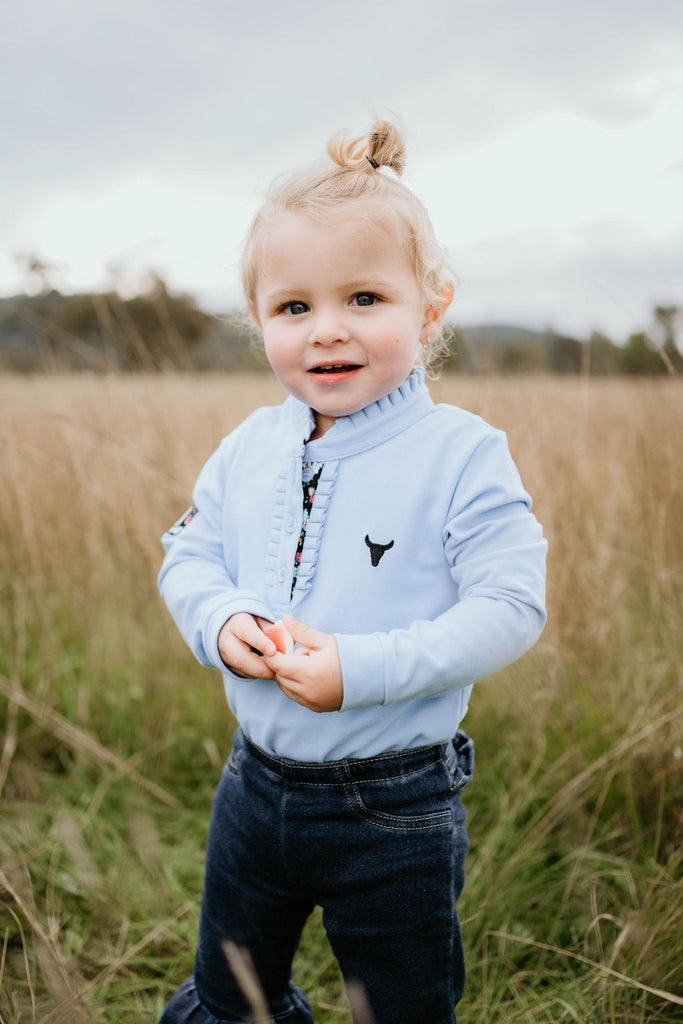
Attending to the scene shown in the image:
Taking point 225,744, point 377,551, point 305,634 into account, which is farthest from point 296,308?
point 225,744

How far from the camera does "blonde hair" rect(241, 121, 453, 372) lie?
1081 millimetres

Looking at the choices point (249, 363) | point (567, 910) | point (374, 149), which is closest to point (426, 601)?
point (374, 149)

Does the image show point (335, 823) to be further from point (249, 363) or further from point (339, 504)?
point (249, 363)

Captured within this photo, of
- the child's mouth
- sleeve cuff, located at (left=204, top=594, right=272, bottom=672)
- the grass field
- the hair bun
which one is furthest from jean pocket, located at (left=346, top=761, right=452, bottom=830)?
the hair bun

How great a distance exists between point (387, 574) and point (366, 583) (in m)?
0.03

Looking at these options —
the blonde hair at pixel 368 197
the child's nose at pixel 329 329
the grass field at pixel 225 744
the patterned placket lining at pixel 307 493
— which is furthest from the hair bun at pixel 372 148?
the grass field at pixel 225 744

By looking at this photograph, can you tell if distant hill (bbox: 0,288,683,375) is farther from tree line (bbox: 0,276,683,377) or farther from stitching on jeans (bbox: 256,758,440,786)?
stitching on jeans (bbox: 256,758,440,786)

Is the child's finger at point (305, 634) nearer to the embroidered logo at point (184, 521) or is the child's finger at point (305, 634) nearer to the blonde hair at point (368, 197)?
the embroidered logo at point (184, 521)

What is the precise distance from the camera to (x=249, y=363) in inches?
154

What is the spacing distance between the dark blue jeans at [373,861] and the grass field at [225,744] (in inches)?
13.0

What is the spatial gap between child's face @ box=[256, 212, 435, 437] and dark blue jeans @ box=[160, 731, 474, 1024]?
559 millimetres

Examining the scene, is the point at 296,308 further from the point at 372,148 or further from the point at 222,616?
the point at 222,616

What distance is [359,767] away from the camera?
3.59 ft

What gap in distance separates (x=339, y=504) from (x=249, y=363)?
2943mm
